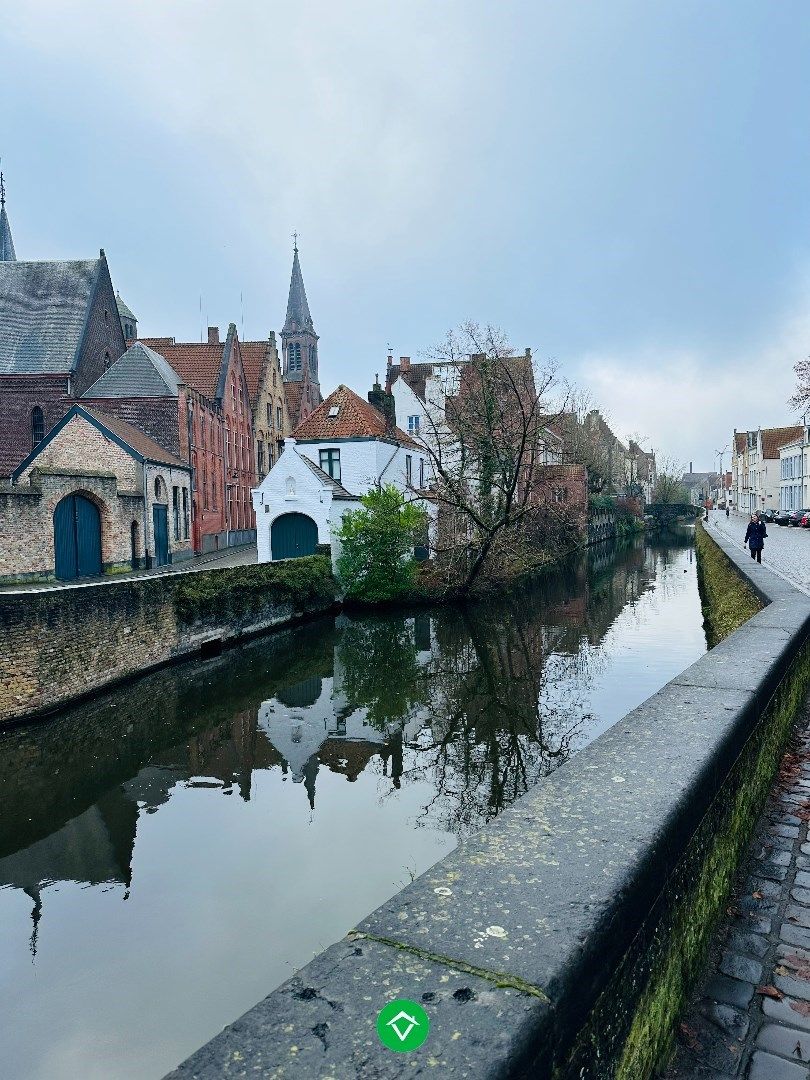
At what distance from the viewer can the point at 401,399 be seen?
50.4 meters

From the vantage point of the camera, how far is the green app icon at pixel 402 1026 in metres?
1.47

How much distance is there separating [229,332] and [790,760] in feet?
129

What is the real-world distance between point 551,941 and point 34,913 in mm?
6900

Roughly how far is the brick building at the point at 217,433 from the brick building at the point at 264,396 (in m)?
1.38

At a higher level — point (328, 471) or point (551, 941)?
point (328, 471)

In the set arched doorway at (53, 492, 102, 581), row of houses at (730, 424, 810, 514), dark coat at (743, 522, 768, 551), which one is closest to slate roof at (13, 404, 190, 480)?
arched doorway at (53, 492, 102, 581)

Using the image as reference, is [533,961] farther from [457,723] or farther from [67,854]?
[457,723]

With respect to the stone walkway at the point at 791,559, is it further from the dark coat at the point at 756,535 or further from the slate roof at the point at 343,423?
the slate roof at the point at 343,423

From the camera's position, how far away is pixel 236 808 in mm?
9203

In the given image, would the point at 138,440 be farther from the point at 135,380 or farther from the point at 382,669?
the point at 382,669

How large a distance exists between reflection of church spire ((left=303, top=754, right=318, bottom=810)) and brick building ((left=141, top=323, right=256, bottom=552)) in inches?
970

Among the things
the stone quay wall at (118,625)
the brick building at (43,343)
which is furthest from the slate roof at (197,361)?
the stone quay wall at (118,625)

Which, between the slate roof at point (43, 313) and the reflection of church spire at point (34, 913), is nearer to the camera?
the reflection of church spire at point (34, 913)

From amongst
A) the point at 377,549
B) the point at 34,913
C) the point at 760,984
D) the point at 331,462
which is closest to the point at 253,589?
the point at 377,549
